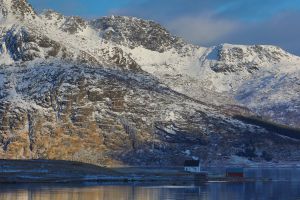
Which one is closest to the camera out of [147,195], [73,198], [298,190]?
[73,198]

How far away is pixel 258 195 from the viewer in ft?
557

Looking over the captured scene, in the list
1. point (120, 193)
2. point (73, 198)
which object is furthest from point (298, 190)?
point (73, 198)

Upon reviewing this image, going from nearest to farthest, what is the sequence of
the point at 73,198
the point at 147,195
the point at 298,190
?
the point at 73,198 < the point at 147,195 < the point at 298,190

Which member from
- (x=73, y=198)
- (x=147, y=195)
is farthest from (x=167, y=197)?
(x=73, y=198)

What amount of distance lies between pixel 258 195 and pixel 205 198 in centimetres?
1632

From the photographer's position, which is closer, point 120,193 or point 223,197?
point 223,197

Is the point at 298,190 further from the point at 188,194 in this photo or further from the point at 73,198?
the point at 73,198

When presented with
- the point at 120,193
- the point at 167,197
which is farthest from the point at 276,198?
the point at 120,193

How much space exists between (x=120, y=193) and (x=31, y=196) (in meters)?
21.7

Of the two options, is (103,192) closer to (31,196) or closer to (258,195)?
(31,196)

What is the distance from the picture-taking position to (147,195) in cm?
16750

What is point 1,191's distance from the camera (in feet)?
568

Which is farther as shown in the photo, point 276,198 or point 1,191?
point 1,191

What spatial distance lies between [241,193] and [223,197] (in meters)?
16.4
